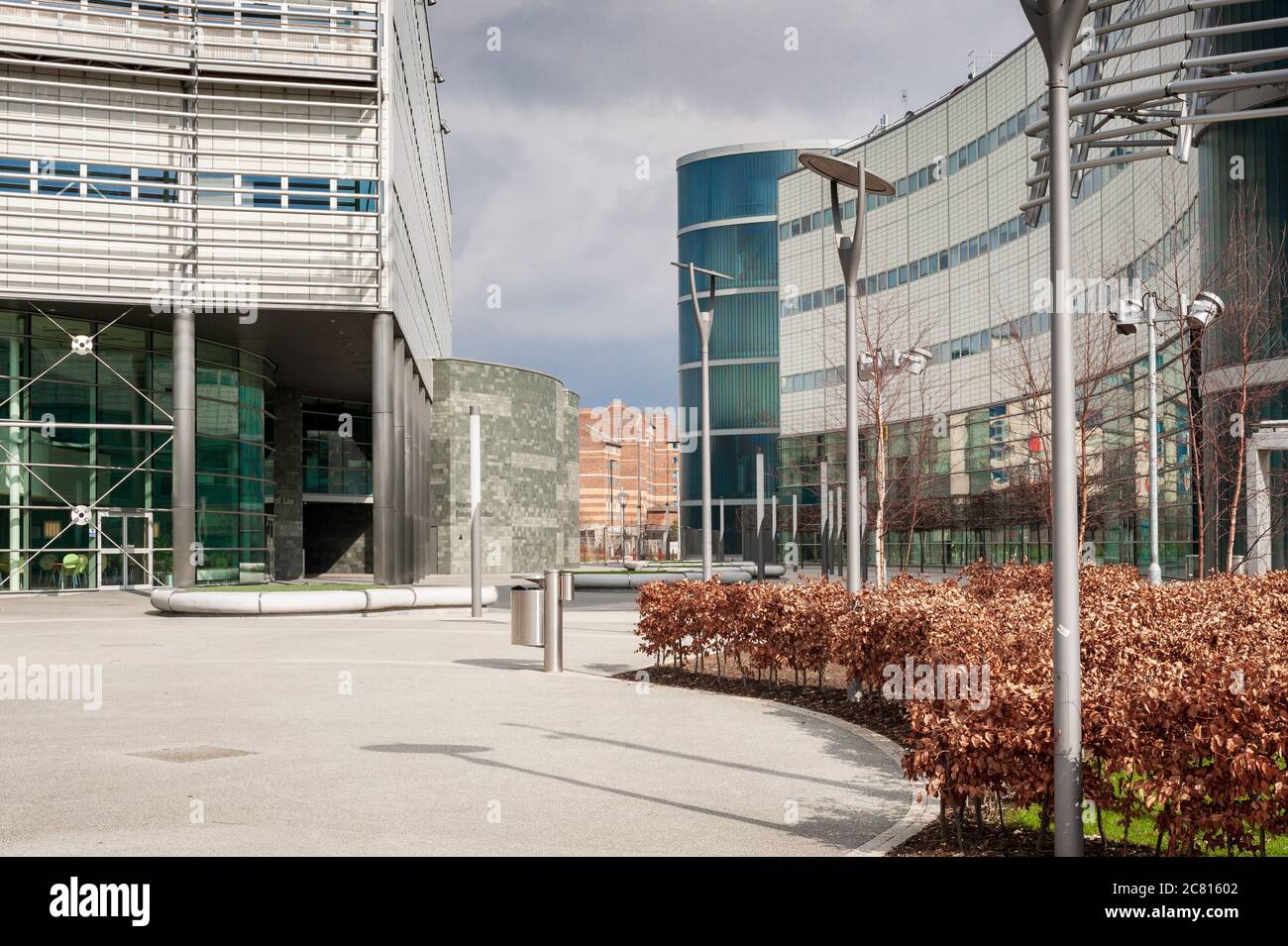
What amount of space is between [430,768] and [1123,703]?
5.06m

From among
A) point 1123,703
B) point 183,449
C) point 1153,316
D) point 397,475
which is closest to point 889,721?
point 1123,703

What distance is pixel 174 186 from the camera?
33.5 m

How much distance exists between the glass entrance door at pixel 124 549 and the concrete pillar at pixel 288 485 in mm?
11455

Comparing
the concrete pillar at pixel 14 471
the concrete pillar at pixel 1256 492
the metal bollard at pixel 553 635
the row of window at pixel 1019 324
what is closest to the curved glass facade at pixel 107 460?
the concrete pillar at pixel 14 471

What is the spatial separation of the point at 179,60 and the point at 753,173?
70.1 m

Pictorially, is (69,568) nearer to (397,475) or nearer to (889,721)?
(397,475)

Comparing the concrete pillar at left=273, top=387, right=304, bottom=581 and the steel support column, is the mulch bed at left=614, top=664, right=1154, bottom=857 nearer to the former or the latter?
the steel support column

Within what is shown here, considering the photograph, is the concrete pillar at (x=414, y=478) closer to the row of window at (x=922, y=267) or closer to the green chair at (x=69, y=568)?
the green chair at (x=69, y=568)

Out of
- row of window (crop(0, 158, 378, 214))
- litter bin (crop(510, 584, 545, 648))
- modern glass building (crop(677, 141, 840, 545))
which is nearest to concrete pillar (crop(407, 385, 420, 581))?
row of window (crop(0, 158, 378, 214))

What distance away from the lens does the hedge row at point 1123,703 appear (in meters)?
5.61

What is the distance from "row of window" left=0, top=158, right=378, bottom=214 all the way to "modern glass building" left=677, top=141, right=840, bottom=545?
62.5 metres

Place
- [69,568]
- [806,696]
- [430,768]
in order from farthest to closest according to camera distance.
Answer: [69,568], [806,696], [430,768]

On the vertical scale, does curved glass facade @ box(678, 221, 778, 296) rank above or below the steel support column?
above

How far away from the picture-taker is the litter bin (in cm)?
1577
